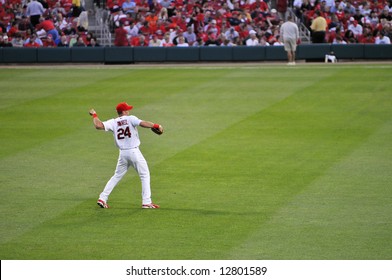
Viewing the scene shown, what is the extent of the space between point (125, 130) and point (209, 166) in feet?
13.3

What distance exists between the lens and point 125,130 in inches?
562

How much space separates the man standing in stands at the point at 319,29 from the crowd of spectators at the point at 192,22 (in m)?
0.44

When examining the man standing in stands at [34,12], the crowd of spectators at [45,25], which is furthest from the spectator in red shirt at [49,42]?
the man standing in stands at [34,12]

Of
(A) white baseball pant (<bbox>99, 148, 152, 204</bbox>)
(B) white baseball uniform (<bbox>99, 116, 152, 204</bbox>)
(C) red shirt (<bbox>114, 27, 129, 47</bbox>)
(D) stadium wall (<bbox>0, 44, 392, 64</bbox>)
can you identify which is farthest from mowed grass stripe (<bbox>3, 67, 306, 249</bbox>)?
→ (C) red shirt (<bbox>114, 27, 129, 47</bbox>)

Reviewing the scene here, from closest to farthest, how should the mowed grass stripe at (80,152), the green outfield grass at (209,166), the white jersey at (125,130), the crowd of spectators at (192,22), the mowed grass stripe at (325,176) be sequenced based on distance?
the mowed grass stripe at (325,176) → the green outfield grass at (209,166) → the white jersey at (125,130) → the mowed grass stripe at (80,152) → the crowd of spectators at (192,22)

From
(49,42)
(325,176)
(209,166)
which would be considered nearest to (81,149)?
(209,166)

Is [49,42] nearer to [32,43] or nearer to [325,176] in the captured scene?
[32,43]

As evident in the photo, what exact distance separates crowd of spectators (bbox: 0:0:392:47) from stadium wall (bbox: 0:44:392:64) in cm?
46

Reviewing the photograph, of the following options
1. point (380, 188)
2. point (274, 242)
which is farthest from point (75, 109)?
point (274, 242)

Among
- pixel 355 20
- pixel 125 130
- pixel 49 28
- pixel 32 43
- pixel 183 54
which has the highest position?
pixel 355 20

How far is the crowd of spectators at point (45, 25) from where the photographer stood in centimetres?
3541

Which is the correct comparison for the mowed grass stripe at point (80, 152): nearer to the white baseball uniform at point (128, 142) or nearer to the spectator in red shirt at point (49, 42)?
the white baseball uniform at point (128, 142)

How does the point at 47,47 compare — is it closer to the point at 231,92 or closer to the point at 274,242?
the point at 231,92

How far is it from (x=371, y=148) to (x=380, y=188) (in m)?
3.83
